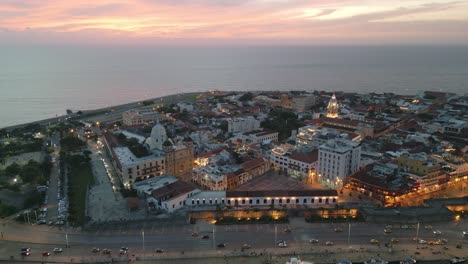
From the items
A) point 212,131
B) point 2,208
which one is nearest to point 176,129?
point 212,131

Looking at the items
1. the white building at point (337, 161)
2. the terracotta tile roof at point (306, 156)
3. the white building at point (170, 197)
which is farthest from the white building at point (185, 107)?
the white building at point (170, 197)

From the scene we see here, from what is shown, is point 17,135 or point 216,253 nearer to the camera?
point 216,253

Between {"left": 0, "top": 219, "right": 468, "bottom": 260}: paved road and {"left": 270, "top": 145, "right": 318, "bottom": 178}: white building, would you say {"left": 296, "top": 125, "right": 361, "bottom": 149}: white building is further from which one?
{"left": 0, "top": 219, "right": 468, "bottom": 260}: paved road

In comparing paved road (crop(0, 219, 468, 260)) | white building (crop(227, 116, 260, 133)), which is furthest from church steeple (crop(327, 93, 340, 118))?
paved road (crop(0, 219, 468, 260))

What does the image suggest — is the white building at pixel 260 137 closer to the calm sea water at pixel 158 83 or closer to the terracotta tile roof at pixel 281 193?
the terracotta tile roof at pixel 281 193

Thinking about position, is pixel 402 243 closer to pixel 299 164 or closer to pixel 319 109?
pixel 299 164
